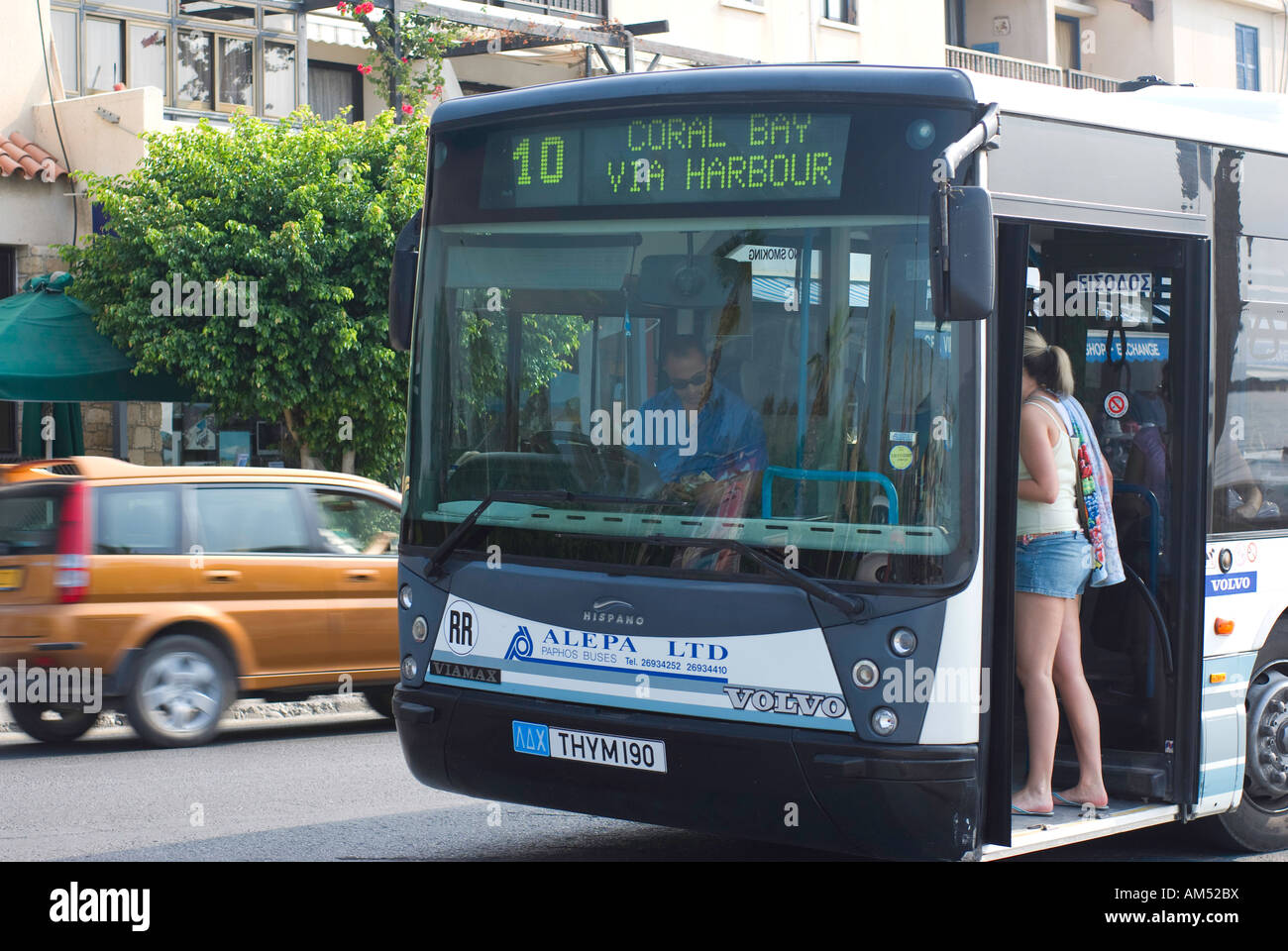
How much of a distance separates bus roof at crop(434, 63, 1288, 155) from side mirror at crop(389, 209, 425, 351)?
1.69 feet

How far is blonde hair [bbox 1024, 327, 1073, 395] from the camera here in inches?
249

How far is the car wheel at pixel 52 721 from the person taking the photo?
9.99 m

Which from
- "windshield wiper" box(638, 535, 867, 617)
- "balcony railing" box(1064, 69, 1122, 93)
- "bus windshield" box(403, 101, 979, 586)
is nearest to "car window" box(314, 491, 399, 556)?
"bus windshield" box(403, 101, 979, 586)

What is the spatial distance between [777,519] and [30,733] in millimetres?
6366

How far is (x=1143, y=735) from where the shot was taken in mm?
6688

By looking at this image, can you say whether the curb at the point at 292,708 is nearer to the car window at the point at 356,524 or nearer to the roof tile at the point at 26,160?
the car window at the point at 356,524

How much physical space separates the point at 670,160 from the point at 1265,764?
3.42 meters

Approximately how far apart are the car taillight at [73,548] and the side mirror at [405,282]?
12.7 ft

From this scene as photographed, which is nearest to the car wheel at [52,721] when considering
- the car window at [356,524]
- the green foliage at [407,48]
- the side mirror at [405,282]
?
→ the car window at [356,524]

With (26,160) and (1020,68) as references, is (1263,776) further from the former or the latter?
(1020,68)

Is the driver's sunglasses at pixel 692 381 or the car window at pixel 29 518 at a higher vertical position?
the driver's sunglasses at pixel 692 381

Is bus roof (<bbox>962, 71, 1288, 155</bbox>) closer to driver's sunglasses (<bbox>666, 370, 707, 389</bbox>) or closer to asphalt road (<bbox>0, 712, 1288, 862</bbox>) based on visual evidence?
driver's sunglasses (<bbox>666, 370, 707, 389</bbox>)

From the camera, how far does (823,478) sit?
542 centimetres
